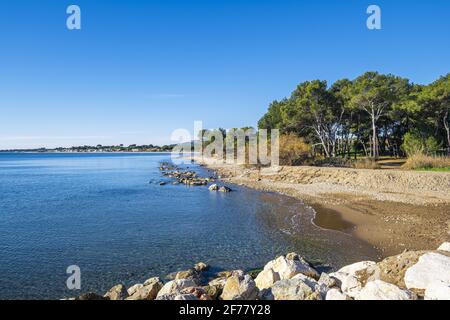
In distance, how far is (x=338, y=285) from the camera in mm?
7598

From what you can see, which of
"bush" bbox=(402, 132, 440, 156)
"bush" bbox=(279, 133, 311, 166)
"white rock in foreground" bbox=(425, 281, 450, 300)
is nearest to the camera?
"white rock in foreground" bbox=(425, 281, 450, 300)

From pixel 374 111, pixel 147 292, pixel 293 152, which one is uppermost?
pixel 374 111

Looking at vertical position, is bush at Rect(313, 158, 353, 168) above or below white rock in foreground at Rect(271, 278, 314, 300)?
above

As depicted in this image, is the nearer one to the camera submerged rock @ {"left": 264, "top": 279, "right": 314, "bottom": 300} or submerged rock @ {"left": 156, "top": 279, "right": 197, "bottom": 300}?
submerged rock @ {"left": 264, "top": 279, "right": 314, "bottom": 300}

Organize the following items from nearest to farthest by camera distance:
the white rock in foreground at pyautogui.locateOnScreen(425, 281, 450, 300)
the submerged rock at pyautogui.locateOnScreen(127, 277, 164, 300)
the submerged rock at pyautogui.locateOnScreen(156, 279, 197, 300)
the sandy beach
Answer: the white rock in foreground at pyautogui.locateOnScreen(425, 281, 450, 300) < the submerged rock at pyautogui.locateOnScreen(156, 279, 197, 300) < the submerged rock at pyautogui.locateOnScreen(127, 277, 164, 300) < the sandy beach

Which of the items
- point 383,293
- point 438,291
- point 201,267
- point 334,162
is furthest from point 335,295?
point 334,162

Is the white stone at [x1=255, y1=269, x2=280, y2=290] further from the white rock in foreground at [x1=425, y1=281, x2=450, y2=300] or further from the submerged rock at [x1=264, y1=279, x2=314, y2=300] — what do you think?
the white rock in foreground at [x1=425, y1=281, x2=450, y2=300]

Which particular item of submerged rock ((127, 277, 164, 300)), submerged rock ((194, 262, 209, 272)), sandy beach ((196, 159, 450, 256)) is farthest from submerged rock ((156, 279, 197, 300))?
sandy beach ((196, 159, 450, 256))

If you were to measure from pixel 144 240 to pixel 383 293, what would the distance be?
10512 millimetres

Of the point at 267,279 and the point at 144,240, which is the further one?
the point at 144,240

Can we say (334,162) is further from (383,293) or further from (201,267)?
(383,293)

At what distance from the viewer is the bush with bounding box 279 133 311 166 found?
1484 inches

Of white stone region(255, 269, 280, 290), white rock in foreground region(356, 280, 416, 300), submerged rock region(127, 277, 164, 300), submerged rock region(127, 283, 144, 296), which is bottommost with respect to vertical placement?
submerged rock region(127, 283, 144, 296)

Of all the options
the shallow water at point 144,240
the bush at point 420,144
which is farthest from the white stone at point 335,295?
the bush at point 420,144
